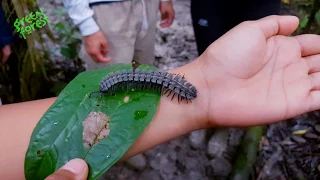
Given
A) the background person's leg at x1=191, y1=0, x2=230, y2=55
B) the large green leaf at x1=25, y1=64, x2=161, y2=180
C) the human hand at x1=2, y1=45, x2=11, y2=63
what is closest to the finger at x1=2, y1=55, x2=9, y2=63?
the human hand at x1=2, y1=45, x2=11, y2=63

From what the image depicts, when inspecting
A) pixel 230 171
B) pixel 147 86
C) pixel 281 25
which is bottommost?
pixel 230 171

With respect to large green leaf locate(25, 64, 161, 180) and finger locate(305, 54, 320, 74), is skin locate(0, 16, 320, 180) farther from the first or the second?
large green leaf locate(25, 64, 161, 180)

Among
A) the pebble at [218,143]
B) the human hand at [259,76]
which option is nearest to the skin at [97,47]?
the human hand at [259,76]

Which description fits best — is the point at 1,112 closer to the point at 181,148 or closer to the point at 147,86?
the point at 147,86

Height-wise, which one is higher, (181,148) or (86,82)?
(86,82)

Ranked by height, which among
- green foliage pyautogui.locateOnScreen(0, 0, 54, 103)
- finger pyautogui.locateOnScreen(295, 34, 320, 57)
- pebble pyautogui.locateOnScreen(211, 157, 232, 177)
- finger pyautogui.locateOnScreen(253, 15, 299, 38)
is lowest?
pebble pyautogui.locateOnScreen(211, 157, 232, 177)

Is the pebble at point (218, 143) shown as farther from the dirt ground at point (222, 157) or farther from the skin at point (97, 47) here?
the skin at point (97, 47)

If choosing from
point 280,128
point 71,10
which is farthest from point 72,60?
point 280,128
